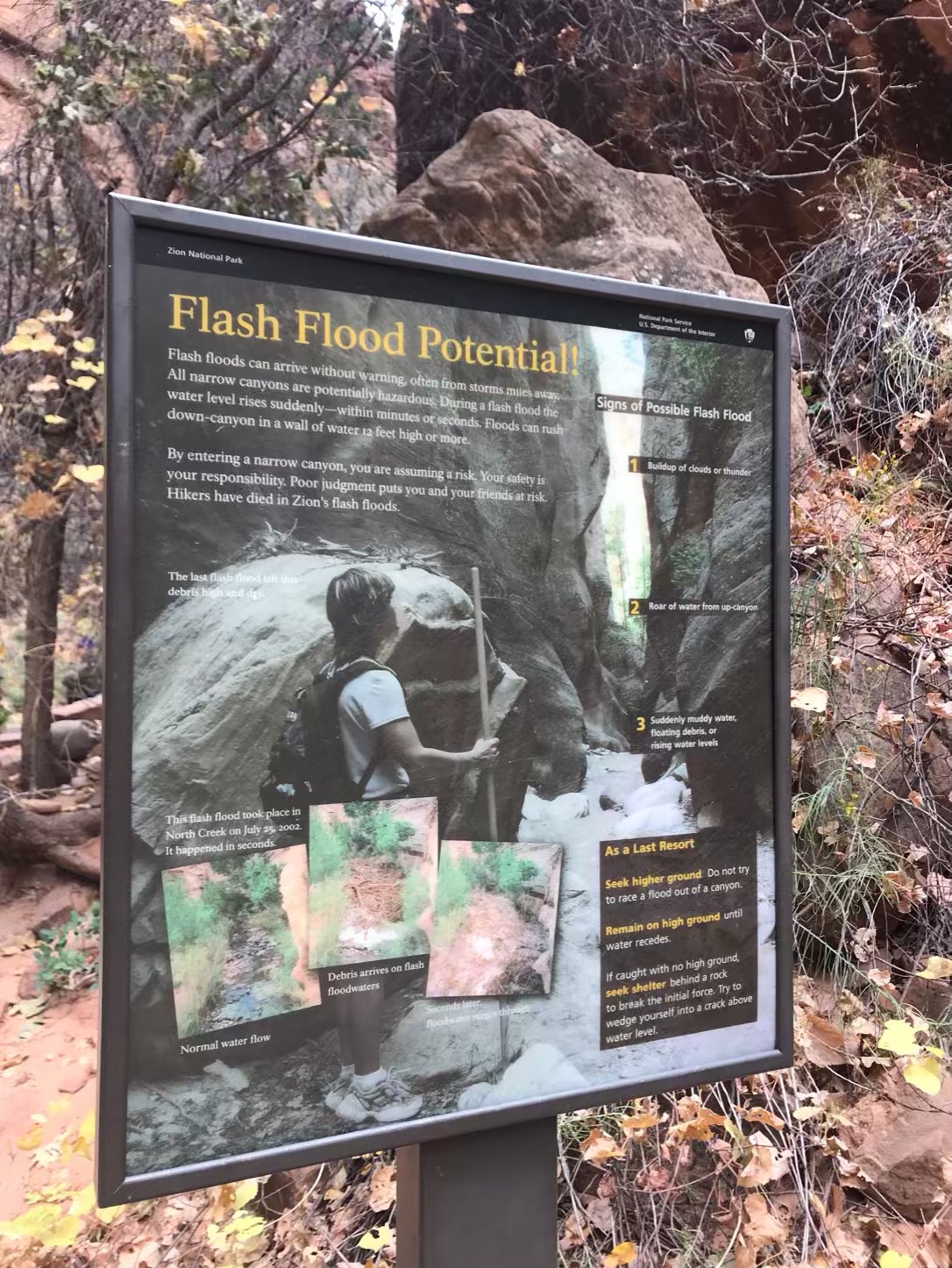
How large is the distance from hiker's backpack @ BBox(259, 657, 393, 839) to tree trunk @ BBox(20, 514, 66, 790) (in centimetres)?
436

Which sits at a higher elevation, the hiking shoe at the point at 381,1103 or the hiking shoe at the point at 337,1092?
the hiking shoe at the point at 337,1092

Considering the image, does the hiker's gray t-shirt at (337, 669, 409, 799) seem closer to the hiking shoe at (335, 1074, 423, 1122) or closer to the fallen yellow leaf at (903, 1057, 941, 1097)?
the hiking shoe at (335, 1074, 423, 1122)

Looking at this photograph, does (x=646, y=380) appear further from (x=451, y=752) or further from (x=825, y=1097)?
(x=825, y=1097)

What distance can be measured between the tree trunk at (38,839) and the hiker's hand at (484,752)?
4.56 meters

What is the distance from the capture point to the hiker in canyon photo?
123 centimetres

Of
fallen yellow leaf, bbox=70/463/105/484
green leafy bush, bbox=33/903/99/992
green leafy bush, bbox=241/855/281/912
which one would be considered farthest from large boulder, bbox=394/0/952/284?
green leafy bush, bbox=33/903/99/992

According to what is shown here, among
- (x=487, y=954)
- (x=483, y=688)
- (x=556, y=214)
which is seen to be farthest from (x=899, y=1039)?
(x=556, y=214)

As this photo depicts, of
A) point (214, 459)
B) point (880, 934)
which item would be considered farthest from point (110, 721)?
point (880, 934)

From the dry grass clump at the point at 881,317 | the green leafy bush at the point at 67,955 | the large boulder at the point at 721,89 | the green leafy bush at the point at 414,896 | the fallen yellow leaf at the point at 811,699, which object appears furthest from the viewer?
the large boulder at the point at 721,89

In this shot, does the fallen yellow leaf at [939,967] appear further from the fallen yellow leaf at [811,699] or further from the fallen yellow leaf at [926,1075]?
the fallen yellow leaf at [811,699]

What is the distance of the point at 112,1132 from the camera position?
112 centimetres

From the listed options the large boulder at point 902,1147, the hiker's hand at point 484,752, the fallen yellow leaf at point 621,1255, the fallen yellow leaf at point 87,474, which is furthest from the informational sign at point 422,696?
the fallen yellow leaf at point 87,474

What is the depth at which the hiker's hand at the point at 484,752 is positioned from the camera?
1.32m

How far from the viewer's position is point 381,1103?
4.11 ft
